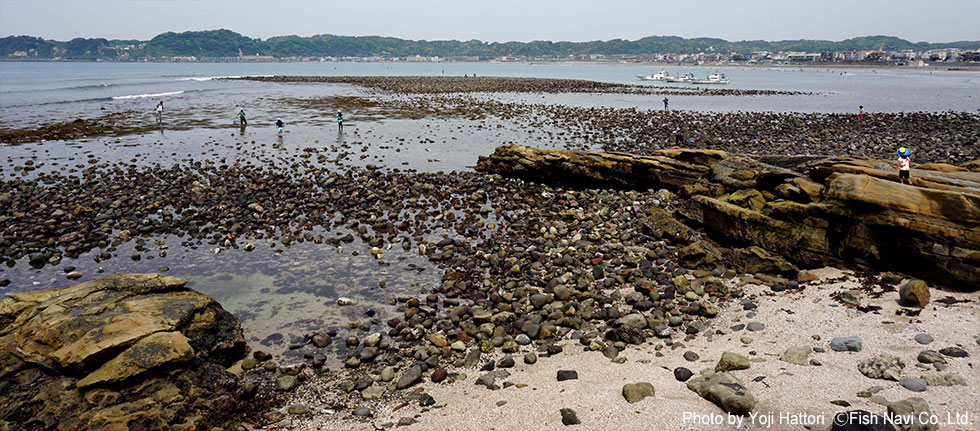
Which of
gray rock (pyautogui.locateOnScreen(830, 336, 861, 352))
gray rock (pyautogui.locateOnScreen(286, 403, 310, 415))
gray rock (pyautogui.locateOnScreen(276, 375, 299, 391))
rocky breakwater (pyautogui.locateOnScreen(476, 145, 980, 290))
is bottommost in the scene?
gray rock (pyautogui.locateOnScreen(286, 403, 310, 415))

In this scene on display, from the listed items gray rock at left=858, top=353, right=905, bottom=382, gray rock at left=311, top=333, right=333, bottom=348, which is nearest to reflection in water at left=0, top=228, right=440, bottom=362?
gray rock at left=311, top=333, right=333, bottom=348

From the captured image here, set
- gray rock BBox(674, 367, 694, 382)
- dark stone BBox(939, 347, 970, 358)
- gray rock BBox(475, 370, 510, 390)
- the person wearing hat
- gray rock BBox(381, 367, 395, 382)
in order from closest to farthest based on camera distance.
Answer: dark stone BBox(939, 347, 970, 358) → gray rock BBox(674, 367, 694, 382) → gray rock BBox(475, 370, 510, 390) → gray rock BBox(381, 367, 395, 382) → the person wearing hat

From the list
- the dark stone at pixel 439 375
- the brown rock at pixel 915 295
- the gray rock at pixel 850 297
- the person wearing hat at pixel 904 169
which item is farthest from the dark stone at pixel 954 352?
the dark stone at pixel 439 375

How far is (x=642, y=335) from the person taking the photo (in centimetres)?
1050

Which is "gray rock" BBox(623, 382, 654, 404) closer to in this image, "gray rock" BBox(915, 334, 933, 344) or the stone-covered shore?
the stone-covered shore

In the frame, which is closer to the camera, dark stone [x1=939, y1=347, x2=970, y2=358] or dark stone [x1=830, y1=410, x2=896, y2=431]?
dark stone [x1=830, y1=410, x2=896, y2=431]

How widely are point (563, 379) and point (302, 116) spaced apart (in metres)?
55.1

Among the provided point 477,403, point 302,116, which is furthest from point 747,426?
point 302,116

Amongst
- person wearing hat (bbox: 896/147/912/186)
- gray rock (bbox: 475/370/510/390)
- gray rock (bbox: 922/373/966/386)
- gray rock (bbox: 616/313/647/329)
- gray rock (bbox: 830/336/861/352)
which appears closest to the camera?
gray rock (bbox: 922/373/966/386)

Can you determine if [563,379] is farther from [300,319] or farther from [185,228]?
[185,228]

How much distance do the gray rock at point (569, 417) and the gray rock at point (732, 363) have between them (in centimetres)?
288

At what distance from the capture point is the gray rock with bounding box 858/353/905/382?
7716mm

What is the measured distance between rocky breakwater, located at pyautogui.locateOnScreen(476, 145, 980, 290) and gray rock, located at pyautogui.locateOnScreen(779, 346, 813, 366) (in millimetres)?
4523

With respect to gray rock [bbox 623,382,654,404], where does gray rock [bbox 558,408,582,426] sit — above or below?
below
